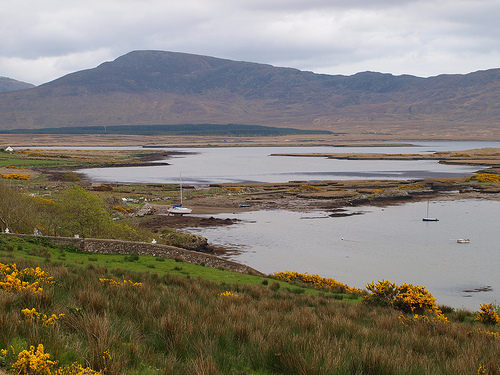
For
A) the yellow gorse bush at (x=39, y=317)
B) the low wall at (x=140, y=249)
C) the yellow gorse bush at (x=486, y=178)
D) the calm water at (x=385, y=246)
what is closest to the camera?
the yellow gorse bush at (x=39, y=317)

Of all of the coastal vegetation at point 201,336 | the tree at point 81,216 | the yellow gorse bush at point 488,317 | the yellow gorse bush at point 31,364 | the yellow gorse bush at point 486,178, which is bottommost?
the yellow gorse bush at point 486,178

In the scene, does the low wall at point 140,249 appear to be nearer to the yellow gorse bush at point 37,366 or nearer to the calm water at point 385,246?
the calm water at point 385,246

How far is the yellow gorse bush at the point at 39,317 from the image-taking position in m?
6.18

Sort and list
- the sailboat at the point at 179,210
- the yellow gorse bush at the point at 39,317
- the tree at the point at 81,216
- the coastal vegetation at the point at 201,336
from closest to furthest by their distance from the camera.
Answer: the coastal vegetation at the point at 201,336 → the yellow gorse bush at the point at 39,317 → the tree at the point at 81,216 → the sailboat at the point at 179,210

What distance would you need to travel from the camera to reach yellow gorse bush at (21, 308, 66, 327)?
6.18 metres

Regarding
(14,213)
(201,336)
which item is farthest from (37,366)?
(14,213)

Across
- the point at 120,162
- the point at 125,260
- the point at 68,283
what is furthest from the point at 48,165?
the point at 68,283

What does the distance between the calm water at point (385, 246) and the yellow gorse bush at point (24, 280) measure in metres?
20.3

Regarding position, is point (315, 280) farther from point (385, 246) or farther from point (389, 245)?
point (389, 245)

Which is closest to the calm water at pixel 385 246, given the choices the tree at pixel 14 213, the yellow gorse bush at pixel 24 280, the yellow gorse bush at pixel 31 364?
the tree at pixel 14 213

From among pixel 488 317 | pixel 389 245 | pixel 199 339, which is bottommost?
pixel 389 245

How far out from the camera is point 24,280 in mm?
9289

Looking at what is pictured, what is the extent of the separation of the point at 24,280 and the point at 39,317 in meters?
3.17

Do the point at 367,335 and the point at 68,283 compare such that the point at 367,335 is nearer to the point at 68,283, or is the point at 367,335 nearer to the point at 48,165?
the point at 68,283
